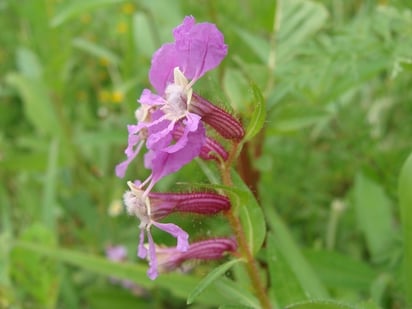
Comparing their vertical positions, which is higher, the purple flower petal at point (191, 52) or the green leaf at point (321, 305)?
the purple flower petal at point (191, 52)

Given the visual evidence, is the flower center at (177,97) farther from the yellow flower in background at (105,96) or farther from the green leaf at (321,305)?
the yellow flower in background at (105,96)

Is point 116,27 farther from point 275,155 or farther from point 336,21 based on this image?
point 275,155

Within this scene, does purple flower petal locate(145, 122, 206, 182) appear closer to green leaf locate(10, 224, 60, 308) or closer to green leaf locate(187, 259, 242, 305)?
green leaf locate(187, 259, 242, 305)

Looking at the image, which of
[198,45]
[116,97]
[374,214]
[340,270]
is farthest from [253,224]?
[116,97]

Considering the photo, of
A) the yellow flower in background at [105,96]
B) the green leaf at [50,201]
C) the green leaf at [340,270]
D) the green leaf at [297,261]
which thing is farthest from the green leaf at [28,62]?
the green leaf at [340,270]

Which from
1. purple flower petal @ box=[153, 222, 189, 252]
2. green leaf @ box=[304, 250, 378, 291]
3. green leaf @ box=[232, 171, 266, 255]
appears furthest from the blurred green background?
purple flower petal @ box=[153, 222, 189, 252]

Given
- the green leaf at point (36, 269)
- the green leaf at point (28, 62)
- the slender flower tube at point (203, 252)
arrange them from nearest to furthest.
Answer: the slender flower tube at point (203, 252), the green leaf at point (36, 269), the green leaf at point (28, 62)

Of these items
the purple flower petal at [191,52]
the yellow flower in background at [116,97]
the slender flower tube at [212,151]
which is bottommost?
the yellow flower in background at [116,97]
